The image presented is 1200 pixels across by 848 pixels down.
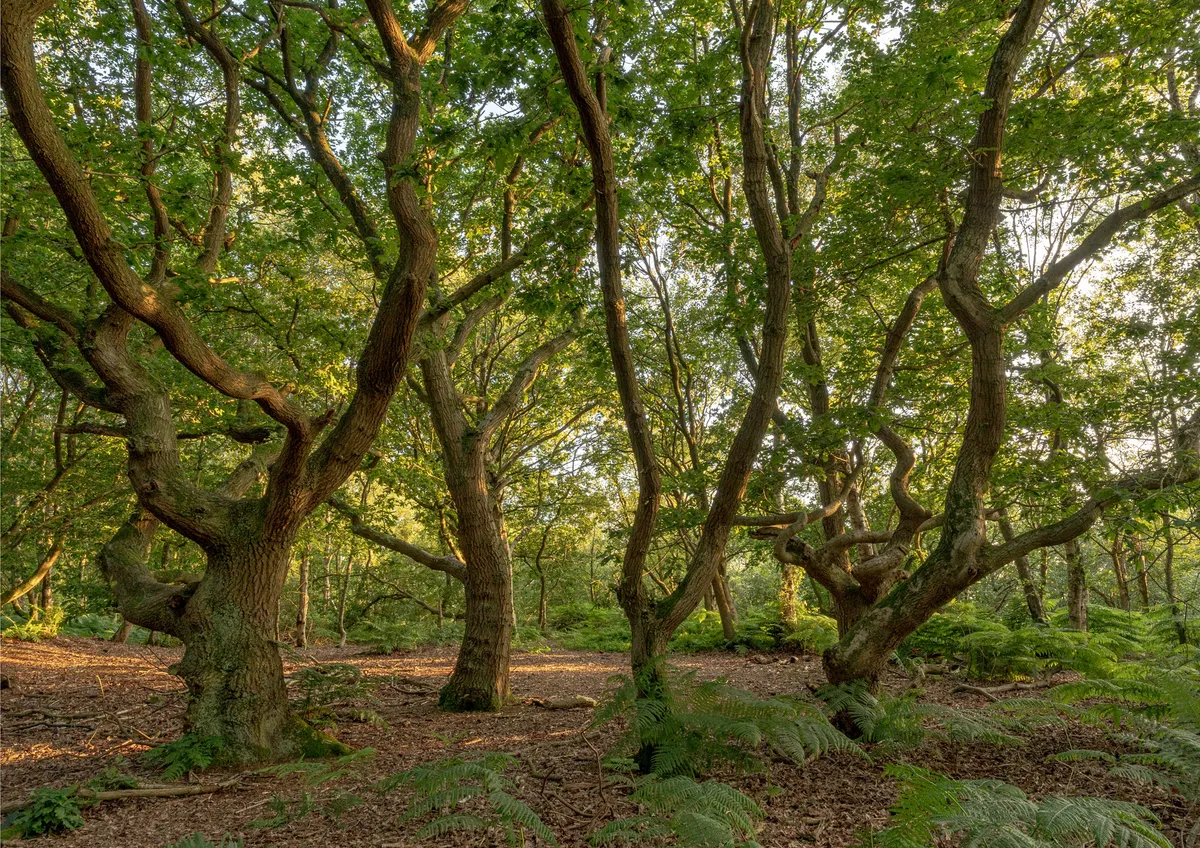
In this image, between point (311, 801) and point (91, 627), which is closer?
point (311, 801)

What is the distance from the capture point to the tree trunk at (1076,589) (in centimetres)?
995

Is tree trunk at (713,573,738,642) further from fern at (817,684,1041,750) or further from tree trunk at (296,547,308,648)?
tree trunk at (296,547,308,648)

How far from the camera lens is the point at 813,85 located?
9.39 meters

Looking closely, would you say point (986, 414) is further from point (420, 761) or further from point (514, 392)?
point (514, 392)

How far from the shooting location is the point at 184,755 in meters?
5.11

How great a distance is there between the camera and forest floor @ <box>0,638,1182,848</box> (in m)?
3.89

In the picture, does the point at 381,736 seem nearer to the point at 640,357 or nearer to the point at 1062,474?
the point at 1062,474

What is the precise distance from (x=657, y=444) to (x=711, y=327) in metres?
11.0

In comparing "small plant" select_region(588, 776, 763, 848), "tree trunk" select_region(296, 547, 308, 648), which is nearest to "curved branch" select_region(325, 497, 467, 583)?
"small plant" select_region(588, 776, 763, 848)

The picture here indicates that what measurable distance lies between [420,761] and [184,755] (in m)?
1.90

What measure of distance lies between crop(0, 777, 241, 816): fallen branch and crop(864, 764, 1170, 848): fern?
472 centimetres

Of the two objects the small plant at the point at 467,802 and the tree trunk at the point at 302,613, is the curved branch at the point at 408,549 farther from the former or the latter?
the tree trunk at the point at 302,613

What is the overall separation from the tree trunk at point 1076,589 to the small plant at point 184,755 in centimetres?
1182

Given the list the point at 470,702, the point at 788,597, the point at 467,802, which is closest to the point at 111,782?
the point at 467,802
